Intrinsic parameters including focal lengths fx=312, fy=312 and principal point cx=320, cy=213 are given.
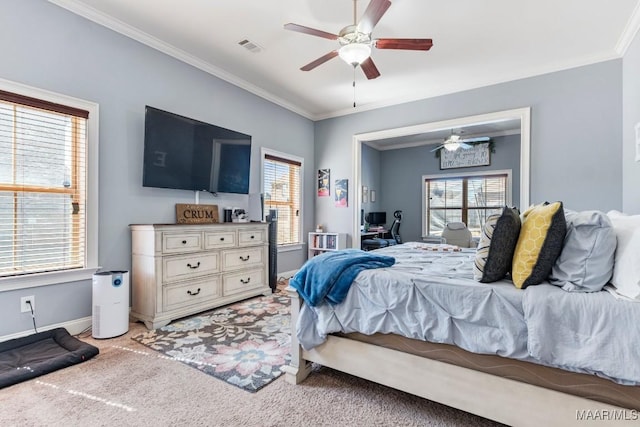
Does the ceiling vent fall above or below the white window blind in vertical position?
above

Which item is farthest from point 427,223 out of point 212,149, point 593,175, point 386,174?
point 212,149

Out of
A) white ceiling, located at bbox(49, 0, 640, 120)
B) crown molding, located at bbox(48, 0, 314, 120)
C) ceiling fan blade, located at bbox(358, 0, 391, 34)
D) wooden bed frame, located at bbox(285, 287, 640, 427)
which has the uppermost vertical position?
white ceiling, located at bbox(49, 0, 640, 120)

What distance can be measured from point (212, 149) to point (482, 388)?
3.43 meters

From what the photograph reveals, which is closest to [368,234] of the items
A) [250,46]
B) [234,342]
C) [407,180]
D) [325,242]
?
[325,242]

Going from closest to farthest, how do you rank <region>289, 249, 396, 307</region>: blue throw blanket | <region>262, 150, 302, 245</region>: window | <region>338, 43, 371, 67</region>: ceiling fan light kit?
<region>289, 249, 396, 307</region>: blue throw blanket < <region>338, 43, 371, 67</region>: ceiling fan light kit < <region>262, 150, 302, 245</region>: window

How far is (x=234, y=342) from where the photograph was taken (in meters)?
2.56

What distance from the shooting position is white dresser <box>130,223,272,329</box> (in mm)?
2893

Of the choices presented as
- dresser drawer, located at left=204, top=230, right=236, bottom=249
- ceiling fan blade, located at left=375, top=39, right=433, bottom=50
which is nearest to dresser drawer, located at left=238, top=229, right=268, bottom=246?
dresser drawer, located at left=204, top=230, right=236, bottom=249

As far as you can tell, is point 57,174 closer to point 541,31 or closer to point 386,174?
point 541,31

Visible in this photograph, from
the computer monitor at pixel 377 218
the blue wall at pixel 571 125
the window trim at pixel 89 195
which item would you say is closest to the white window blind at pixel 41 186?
the window trim at pixel 89 195

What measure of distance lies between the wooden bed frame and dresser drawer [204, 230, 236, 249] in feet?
5.47

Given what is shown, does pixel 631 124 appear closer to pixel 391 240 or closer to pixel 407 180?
pixel 391 240

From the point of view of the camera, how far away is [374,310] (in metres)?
1.72

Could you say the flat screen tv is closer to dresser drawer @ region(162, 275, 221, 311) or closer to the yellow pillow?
dresser drawer @ region(162, 275, 221, 311)
